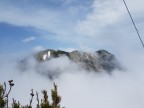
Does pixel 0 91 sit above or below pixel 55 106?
above

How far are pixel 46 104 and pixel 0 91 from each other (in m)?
3.93

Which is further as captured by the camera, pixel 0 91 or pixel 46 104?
pixel 0 91

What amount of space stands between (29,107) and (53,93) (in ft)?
6.07

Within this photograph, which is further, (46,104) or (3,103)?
(3,103)

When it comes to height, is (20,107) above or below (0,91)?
below

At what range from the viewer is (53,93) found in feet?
80.5

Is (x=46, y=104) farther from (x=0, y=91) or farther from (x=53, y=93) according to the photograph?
(x=0, y=91)

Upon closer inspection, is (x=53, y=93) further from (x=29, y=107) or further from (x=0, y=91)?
(x=0, y=91)

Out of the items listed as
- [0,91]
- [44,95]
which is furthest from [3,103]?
[44,95]

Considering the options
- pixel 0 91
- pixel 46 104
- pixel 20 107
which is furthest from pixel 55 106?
pixel 0 91

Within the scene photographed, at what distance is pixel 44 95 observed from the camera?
80.8 feet

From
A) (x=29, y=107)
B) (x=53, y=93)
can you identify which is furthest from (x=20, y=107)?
(x=53, y=93)

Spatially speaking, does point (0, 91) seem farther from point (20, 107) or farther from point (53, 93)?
point (53, 93)

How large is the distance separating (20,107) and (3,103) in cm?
155
